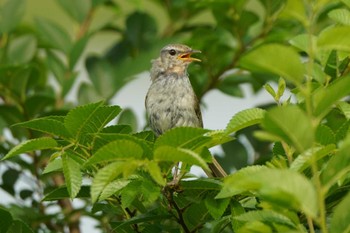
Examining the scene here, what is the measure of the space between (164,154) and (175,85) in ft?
8.58

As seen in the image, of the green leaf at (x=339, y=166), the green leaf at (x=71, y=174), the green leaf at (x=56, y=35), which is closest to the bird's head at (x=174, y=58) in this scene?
the green leaf at (x=56, y=35)

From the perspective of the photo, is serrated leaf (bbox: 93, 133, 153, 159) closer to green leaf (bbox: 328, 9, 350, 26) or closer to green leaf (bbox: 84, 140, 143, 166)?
green leaf (bbox: 84, 140, 143, 166)

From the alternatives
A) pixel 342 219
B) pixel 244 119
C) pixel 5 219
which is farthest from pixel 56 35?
pixel 342 219

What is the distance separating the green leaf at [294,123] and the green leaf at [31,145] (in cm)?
77

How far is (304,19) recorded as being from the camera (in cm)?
158

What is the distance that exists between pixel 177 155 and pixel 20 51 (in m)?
2.51

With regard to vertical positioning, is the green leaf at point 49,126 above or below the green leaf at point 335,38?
below

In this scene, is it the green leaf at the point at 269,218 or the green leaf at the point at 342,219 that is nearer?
the green leaf at the point at 342,219

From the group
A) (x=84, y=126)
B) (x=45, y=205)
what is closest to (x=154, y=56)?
(x=45, y=205)

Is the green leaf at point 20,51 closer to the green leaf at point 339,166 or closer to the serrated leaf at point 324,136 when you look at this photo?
the serrated leaf at point 324,136

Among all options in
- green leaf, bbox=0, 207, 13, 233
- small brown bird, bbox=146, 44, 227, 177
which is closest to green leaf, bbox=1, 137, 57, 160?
green leaf, bbox=0, 207, 13, 233

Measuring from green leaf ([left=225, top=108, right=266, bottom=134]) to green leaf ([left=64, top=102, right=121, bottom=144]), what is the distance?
36 cm

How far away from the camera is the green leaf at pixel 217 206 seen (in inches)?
87.6

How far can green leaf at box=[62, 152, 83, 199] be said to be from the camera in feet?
6.84
